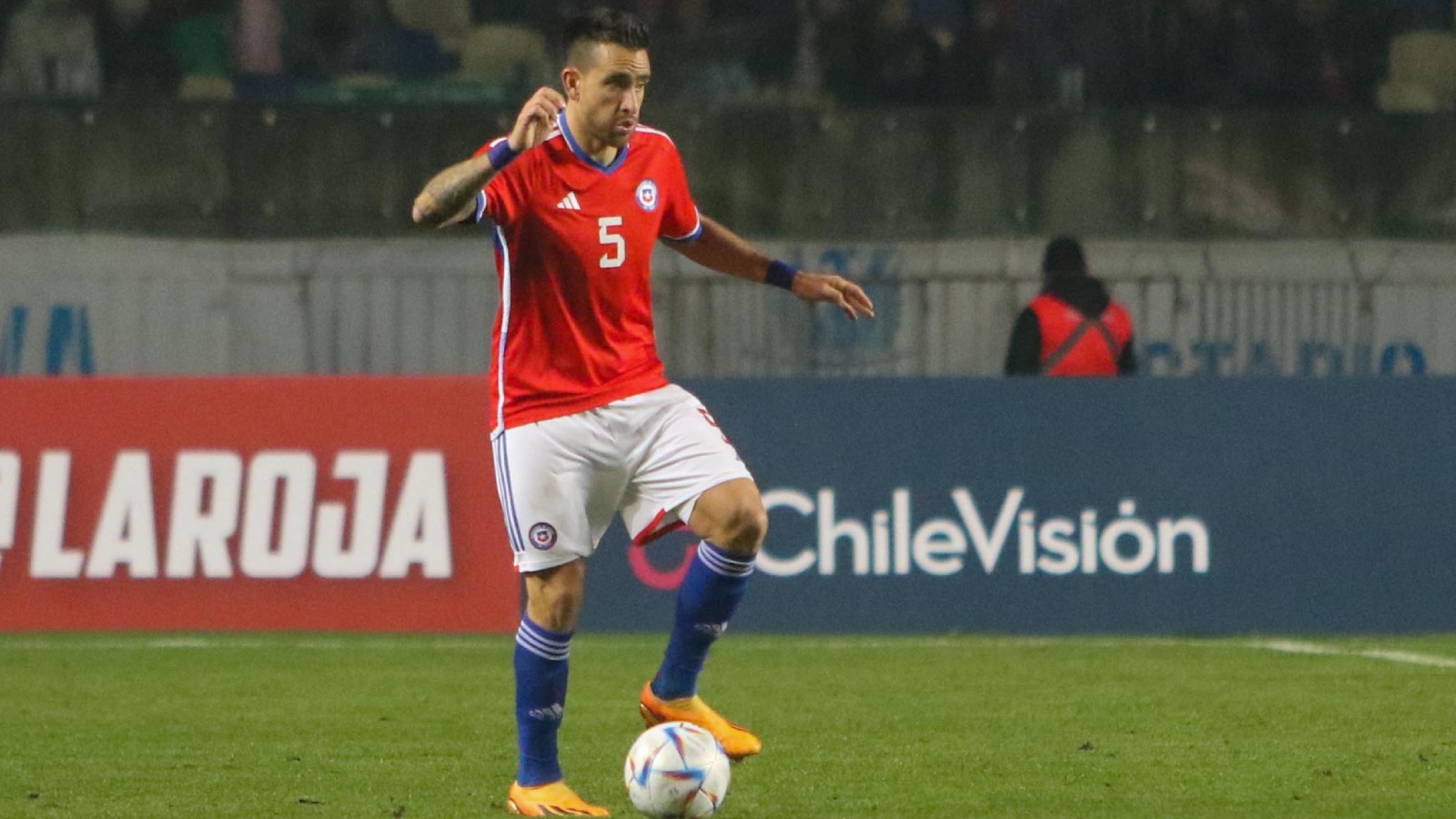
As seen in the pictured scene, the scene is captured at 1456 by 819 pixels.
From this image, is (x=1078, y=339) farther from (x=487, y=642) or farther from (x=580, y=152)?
(x=580, y=152)

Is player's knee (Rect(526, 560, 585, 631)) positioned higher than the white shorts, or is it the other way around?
A: the white shorts

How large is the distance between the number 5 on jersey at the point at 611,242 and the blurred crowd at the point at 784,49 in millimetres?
8142

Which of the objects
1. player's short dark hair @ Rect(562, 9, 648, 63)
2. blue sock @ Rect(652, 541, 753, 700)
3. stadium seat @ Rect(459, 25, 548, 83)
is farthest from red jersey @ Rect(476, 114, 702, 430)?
stadium seat @ Rect(459, 25, 548, 83)

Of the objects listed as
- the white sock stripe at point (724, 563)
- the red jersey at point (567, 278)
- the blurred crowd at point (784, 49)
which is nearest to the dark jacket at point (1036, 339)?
the blurred crowd at point (784, 49)

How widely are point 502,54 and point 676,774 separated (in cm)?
912

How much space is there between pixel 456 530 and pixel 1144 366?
4.24 meters

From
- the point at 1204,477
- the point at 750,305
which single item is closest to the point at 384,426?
the point at 750,305

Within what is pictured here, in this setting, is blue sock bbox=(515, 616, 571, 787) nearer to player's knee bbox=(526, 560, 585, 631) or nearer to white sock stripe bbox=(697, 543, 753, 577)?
player's knee bbox=(526, 560, 585, 631)

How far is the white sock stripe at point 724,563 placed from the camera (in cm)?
598

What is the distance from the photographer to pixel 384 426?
10.3 metres

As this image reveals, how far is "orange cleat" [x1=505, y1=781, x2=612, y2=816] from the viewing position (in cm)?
549

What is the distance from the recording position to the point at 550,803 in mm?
5508

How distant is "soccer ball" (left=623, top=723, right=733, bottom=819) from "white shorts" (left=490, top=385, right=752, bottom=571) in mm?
578

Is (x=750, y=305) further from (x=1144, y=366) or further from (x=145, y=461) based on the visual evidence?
(x=145, y=461)
